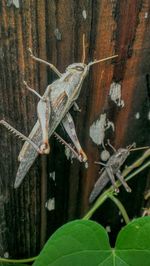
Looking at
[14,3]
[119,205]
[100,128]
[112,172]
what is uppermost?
[14,3]

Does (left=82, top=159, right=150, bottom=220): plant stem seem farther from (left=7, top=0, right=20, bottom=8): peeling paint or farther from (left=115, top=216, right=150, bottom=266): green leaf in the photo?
(left=7, top=0, right=20, bottom=8): peeling paint

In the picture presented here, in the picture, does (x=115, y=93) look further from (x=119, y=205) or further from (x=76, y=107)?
(x=119, y=205)

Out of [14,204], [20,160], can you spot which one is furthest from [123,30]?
[14,204]

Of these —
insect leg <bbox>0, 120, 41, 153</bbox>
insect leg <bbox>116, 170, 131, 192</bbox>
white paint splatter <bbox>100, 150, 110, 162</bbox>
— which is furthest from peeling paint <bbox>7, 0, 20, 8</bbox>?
insect leg <bbox>116, 170, 131, 192</bbox>

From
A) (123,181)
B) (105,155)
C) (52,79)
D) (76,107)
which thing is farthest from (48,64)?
(123,181)

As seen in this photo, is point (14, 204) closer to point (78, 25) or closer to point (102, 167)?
point (102, 167)

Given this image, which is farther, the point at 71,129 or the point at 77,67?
the point at 71,129
